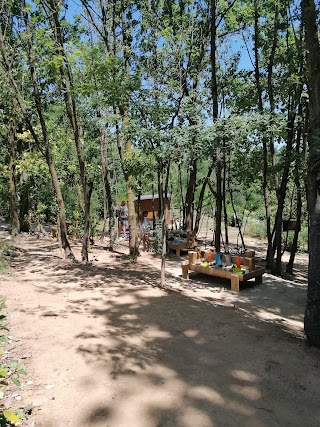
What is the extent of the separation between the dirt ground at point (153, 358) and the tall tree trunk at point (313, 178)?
37 centimetres

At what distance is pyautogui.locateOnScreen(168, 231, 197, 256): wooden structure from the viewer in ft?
37.4

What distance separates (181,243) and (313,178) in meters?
7.83

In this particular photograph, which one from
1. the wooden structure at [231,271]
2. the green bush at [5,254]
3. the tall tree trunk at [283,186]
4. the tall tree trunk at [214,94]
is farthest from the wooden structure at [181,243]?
the green bush at [5,254]

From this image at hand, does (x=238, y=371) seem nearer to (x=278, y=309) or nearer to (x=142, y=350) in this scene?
(x=142, y=350)

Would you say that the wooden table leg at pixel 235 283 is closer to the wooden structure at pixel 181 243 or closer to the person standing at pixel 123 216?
the wooden structure at pixel 181 243

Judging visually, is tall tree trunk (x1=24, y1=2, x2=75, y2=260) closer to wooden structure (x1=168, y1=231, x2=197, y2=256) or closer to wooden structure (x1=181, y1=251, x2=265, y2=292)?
wooden structure (x1=181, y1=251, x2=265, y2=292)

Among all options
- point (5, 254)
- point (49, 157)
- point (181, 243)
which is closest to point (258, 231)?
point (181, 243)

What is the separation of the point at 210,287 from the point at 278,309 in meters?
1.73

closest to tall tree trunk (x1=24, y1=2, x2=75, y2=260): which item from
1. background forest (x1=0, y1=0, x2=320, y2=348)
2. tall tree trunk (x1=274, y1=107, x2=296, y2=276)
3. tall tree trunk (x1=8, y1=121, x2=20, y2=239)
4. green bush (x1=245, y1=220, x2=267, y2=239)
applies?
background forest (x1=0, y1=0, x2=320, y2=348)

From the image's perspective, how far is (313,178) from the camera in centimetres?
389

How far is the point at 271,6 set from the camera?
30.6 ft

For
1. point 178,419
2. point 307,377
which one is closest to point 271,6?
point 307,377

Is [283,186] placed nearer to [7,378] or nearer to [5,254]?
[5,254]

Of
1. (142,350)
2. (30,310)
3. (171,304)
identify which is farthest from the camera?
(171,304)
